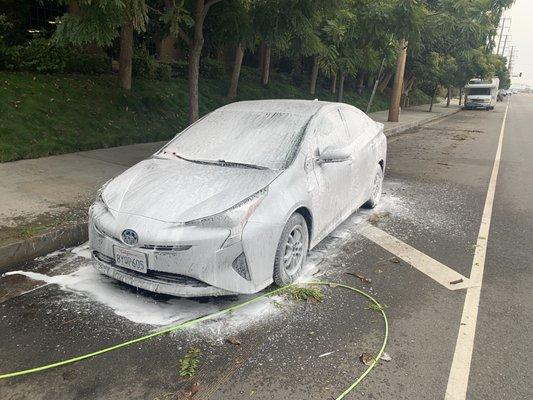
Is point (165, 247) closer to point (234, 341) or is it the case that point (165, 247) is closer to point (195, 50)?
point (234, 341)

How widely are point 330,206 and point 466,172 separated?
21.0ft

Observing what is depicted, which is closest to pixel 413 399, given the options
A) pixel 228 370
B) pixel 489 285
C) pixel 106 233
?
pixel 228 370

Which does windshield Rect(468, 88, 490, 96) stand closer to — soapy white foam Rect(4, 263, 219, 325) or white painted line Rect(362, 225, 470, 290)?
white painted line Rect(362, 225, 470, 290)

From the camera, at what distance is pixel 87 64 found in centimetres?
1132

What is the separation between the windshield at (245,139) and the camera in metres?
4.22

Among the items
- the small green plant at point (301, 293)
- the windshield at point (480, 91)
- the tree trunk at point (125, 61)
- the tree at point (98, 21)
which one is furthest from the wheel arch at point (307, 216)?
the windshield at point (480, 91)

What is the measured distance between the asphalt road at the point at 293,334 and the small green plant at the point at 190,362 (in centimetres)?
4

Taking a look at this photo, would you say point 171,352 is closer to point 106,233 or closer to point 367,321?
point 106,233

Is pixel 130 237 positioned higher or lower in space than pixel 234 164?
lower

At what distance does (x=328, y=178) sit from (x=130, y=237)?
2.06 metres

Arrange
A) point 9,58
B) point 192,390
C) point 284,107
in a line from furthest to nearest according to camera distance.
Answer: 1. point 9,58
2. point 284,107
3. point 192,390

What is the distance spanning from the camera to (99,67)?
11.7 m

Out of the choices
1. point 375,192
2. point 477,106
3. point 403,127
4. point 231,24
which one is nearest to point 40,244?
point 375,192

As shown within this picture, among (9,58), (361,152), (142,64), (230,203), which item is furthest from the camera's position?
(142,64)
